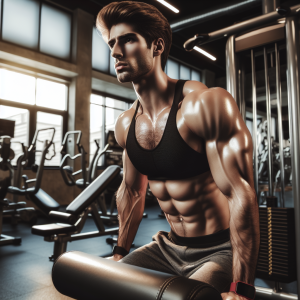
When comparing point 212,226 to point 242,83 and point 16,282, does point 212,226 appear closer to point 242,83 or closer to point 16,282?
point 242,83

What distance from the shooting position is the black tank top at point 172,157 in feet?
2.79

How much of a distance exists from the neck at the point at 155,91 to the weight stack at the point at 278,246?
1.08 meters

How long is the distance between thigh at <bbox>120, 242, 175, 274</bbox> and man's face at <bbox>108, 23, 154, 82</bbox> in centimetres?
59

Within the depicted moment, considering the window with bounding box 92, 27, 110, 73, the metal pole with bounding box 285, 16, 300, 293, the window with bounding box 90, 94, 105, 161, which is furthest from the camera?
the window with bounding box 90, 94, 105, 161

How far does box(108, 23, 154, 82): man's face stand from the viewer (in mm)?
872

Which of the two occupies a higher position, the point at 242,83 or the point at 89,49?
the point at 89,49

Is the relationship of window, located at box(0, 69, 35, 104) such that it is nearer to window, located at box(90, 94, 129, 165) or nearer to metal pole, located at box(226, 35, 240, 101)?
window, located at box(90, 94, 129, 165)

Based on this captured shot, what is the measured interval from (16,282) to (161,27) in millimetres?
2111

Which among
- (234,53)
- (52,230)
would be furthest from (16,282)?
(234,53)

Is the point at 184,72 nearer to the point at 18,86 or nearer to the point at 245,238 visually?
the point at 18,86

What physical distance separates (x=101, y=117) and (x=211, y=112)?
701 cm

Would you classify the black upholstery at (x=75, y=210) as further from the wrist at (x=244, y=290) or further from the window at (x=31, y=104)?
the window at (x=31, y=104)

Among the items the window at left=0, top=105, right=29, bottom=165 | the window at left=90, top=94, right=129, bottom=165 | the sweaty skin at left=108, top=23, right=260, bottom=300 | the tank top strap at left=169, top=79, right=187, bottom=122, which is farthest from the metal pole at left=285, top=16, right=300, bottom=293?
the window at left=90, top=94, right=129, bottom=165

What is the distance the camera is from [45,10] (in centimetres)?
611
